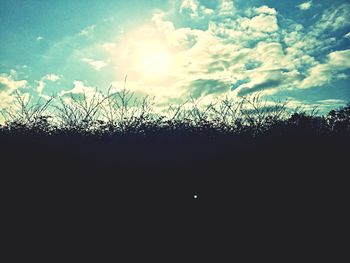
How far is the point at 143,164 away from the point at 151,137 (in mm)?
539

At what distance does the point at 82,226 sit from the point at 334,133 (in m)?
5.09

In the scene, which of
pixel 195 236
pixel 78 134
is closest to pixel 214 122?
pixel 195 236

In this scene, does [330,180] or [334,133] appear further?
[334,133]

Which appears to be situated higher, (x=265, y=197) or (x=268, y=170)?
(x=268, y=170)

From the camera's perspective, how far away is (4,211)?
157 inches

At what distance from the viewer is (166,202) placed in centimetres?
Answer: 421

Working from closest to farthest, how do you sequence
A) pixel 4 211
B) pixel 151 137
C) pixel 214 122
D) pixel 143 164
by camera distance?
pixel 4 211 < pixel 143 164 < pixel 151 137 < pixel 214 122

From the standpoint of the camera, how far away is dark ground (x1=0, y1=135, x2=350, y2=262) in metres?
3.99

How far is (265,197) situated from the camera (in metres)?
4.45

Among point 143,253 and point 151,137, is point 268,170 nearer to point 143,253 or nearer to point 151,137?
point 151,137

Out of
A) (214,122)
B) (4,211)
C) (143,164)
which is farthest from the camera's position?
(214,122)

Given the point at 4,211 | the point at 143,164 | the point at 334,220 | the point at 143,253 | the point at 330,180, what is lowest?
the point at 143,253

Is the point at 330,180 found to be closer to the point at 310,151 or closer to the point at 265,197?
the point at 310,151

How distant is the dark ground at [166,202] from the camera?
399 centimetres
